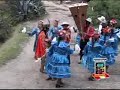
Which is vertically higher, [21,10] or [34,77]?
[21,10]

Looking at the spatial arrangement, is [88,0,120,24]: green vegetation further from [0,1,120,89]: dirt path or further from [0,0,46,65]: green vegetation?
[0,1,120,89]: dirt path

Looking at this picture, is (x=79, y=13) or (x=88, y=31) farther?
(x=79, y=13)

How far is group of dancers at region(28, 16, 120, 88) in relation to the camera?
12156 mm

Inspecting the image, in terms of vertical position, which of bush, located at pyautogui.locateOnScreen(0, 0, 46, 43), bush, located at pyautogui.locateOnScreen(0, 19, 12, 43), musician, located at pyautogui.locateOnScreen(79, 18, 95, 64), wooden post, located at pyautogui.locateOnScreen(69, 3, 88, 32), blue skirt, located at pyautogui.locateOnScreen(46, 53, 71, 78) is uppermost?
wooden post, located at pyautogui.locateOnScreen(69, 3, 88, 32)

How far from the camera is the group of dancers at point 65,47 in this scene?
12156mm

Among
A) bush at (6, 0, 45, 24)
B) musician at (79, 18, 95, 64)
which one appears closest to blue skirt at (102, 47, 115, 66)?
musician at (79, 18, 95, 64)

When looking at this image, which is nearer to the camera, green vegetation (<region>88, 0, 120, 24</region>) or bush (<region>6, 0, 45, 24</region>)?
green vegetation (<region>88, 0, 120, 24</region>)

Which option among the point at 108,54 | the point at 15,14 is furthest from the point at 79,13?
the point at 15,14

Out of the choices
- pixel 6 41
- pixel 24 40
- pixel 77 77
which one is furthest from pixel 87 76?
pixel 6 41

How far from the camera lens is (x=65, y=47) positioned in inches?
475

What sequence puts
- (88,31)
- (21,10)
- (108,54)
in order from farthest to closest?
(21,10), (88,31), (108,54)

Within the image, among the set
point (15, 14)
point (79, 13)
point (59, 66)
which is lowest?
point (15, 14)

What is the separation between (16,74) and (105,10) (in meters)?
9.71

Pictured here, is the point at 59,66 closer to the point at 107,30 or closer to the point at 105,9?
the point at 107,30
